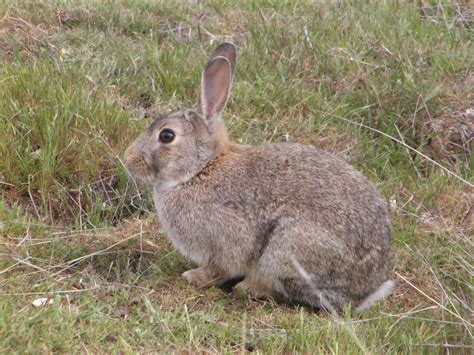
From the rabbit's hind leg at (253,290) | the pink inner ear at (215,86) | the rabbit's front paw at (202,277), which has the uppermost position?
the pink inner ear at (215,86)

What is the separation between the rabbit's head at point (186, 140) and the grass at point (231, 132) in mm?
466

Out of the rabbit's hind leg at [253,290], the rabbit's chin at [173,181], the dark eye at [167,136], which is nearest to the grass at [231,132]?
the rabbit's hind leg at [253,290]

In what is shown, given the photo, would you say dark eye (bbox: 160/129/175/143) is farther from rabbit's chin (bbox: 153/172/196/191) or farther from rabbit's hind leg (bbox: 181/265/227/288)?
rabbit's hind leg (bbox: 181/265/227/288)

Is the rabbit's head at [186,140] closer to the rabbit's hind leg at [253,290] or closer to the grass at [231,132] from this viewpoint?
the grass at [231,132]

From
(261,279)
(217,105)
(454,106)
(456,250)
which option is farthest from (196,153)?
(454,106)

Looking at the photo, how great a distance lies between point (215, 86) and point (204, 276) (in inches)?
41.5

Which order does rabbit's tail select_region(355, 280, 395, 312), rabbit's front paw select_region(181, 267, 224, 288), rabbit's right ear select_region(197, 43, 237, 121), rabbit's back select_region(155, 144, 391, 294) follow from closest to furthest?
rabbit's back select_region(155, 144, 391, 294) → rabbit's tail select_region(355, 280, 395, 312) → rabbit's front paw select_region(181, 267, 224, 288) → rabbit's right ear select_region(197, 43, 237, 121)

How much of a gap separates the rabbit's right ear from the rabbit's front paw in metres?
0.84

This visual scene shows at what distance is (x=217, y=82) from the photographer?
4.96 metres

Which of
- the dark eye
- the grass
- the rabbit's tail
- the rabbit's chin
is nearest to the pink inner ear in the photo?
the dark eye

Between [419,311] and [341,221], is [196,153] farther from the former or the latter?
[419,311]

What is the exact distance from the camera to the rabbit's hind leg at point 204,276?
15.8 ft

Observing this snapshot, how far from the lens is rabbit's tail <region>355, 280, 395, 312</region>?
15.5ft

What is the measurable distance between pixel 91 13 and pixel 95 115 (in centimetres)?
193
